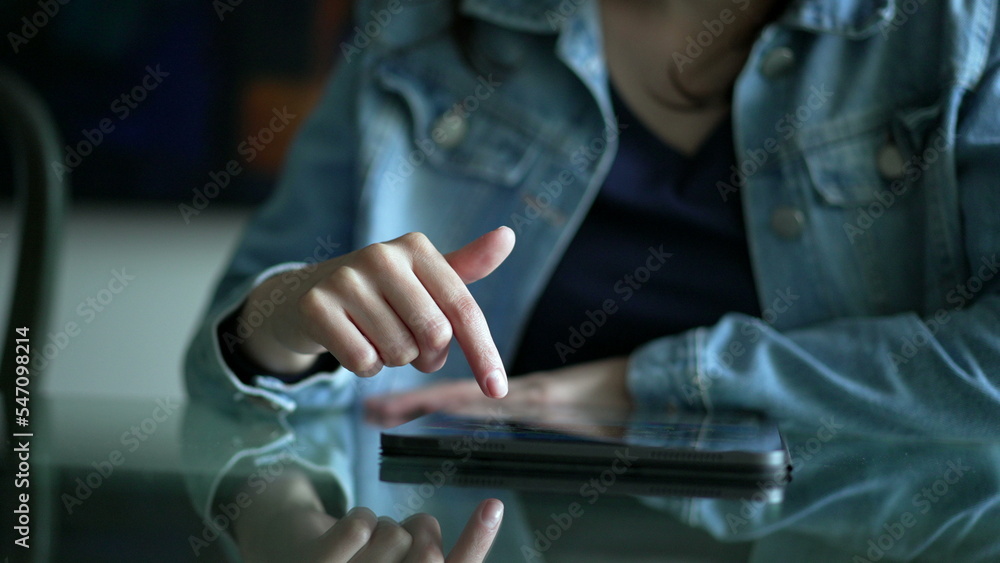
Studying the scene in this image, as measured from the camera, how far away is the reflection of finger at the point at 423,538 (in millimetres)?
259

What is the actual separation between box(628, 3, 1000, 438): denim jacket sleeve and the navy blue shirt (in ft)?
0.34

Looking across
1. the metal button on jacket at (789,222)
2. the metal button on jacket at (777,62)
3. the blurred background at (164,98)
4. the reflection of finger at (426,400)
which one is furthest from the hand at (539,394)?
the blurred background at (164,98)

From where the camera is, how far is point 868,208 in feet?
2.39

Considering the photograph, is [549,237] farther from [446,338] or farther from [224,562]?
[224,562]

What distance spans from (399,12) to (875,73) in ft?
1.55

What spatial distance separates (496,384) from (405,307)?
66mm

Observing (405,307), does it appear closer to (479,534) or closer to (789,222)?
(479,534)

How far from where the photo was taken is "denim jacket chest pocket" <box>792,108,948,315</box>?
0.71 m

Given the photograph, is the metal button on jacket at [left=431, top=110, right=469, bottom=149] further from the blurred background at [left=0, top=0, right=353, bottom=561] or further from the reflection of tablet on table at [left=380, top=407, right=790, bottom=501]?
the blurred background at [left=0, top=0, right=353, bottom=561]

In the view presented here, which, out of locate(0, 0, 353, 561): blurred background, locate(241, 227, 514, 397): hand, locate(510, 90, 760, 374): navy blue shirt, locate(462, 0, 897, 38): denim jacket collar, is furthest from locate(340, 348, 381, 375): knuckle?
locate(0, 0, 353, 561): blurred background

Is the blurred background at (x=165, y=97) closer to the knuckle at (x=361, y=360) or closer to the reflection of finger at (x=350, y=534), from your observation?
the knuckle at (x=361, y=360)

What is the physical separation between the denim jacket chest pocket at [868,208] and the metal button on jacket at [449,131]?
33cm

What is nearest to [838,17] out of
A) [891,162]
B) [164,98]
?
[891,162]

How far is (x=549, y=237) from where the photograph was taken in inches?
31.9
